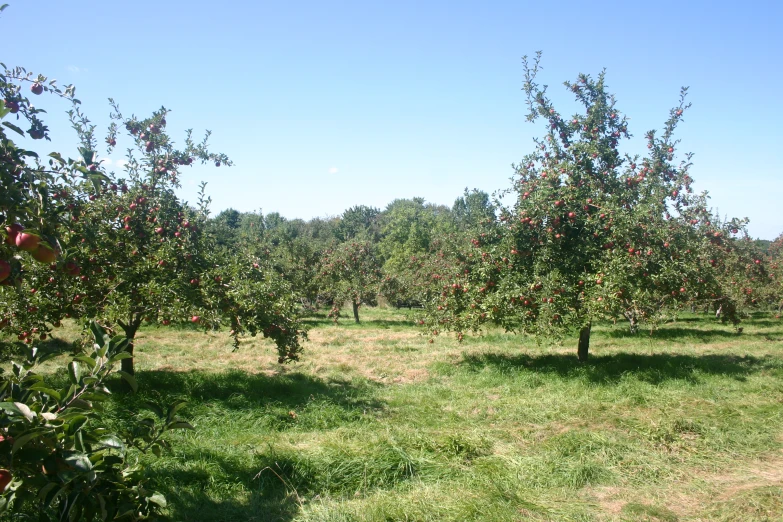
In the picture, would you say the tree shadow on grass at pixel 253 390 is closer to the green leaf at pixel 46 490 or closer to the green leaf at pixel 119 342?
the green leaf at pixel 119 342

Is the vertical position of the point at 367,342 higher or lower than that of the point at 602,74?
lower

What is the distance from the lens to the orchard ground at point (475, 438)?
4.46 m

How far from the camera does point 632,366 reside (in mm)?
10273

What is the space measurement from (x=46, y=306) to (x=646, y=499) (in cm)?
793

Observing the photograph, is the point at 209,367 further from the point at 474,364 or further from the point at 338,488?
the point at 338,488

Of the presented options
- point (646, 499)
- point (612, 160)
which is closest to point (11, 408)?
point (646, 499)

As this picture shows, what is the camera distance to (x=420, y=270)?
73.4ft

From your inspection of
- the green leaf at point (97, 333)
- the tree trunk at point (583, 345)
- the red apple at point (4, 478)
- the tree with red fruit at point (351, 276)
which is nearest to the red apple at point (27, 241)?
the green leaf at point (97, 333)

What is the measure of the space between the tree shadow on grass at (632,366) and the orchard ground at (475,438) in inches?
2.2

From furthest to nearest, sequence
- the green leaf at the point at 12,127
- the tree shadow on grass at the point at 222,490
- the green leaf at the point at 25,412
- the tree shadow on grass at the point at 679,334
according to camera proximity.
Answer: the tree shadow on grass at the point at 679,334 → the tree shadow on grass at the point at 222,490 → the green leaf at the point at 12,127 → the green leaf at the point at 25,412

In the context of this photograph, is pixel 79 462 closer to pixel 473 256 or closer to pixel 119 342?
pixel 119 342

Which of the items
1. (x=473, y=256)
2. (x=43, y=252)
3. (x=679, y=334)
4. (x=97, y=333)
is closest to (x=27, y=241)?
(x=43, y=252)

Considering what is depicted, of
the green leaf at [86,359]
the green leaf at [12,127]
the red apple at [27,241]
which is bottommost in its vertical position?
the green leaf at [86,359]

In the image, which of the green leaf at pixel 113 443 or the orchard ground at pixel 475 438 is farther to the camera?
the orchard ground at pixel 475 438
